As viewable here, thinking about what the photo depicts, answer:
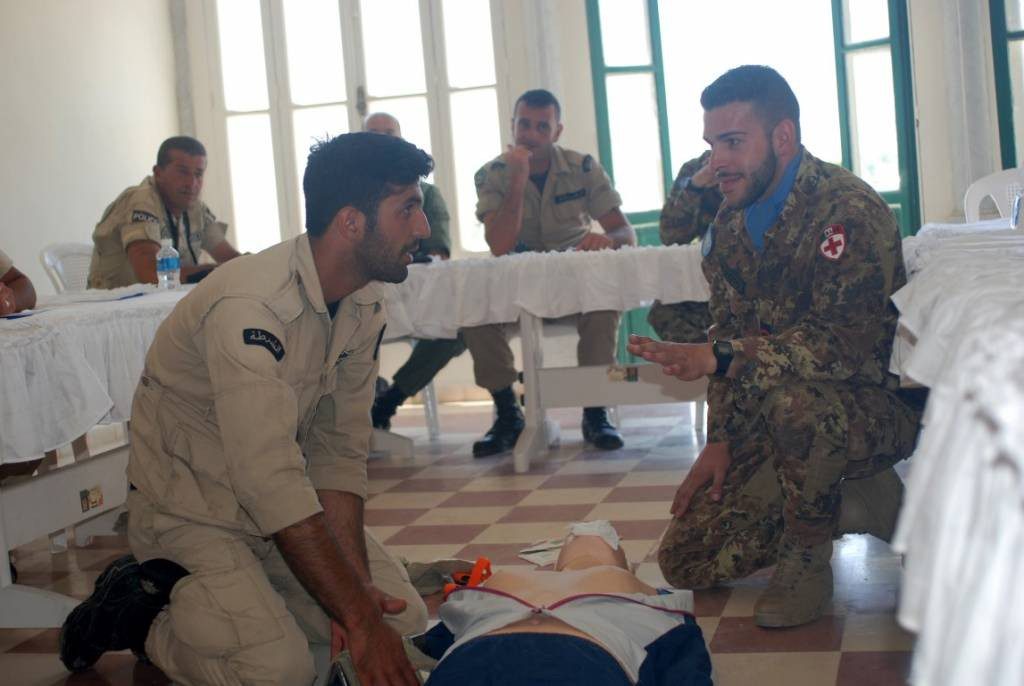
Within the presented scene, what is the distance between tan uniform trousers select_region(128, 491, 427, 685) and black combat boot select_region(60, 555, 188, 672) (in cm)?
3

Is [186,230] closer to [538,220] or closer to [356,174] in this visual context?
[538,220]

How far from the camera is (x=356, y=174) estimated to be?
2.04 meters

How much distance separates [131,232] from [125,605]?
89.6 inches

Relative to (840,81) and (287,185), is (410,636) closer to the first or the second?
(840,81)

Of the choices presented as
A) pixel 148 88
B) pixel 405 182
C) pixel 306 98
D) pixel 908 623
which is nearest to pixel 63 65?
pixel 148 88

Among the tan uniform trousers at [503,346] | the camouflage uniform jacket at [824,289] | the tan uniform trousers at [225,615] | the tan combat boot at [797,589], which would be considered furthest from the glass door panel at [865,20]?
the tan uniform trousers at [225,615]

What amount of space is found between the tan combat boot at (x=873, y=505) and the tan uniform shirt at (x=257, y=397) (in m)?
1.01

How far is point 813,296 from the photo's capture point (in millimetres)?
2293

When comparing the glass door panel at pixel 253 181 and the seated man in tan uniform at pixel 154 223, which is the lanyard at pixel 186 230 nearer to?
the seated man in tan uniform at pixel 154 223

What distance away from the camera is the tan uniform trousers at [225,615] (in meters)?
1.96

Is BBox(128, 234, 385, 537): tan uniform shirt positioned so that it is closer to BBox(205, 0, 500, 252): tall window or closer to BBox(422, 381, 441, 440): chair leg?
BBox(422, 381, 441, 440): chair leg

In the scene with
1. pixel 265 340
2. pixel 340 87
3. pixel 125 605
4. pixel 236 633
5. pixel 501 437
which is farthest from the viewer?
pixel 340 87

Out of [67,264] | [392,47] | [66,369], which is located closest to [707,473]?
[66,369]

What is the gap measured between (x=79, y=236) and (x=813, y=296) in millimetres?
4607
